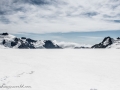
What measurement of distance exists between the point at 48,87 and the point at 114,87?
6.63 m

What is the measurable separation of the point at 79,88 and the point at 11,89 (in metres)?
6.54

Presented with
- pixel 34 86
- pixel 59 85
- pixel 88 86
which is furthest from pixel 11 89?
pixel 88 86

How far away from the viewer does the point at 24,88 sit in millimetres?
13125

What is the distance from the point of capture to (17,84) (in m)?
14.3

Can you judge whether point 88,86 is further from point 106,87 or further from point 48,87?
point 48,87

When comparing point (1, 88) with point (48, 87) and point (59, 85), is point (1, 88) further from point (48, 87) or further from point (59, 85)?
point (59, 85)

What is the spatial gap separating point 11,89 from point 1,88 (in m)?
1.00

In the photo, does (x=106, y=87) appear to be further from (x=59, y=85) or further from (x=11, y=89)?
(x=11, y=89)

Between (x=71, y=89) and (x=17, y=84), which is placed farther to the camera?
(x=17, y=84)

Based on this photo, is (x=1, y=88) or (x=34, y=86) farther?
(x=34, y=86)

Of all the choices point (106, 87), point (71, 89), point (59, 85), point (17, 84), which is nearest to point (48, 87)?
point (59, 85)

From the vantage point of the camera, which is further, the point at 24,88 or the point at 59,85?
the point at 59,85

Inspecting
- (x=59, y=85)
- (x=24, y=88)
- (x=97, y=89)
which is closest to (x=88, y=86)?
(x=97, y=89)

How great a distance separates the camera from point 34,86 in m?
13.8
